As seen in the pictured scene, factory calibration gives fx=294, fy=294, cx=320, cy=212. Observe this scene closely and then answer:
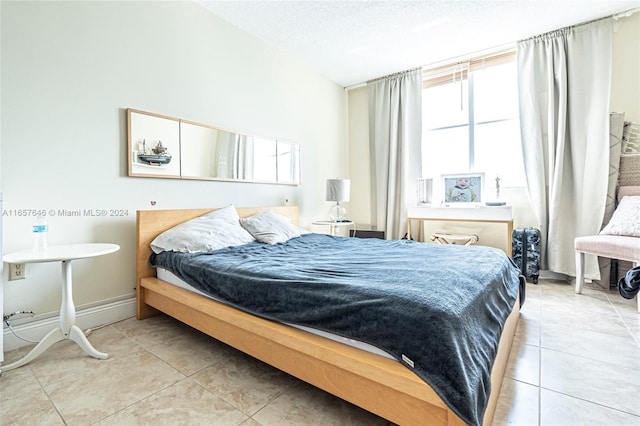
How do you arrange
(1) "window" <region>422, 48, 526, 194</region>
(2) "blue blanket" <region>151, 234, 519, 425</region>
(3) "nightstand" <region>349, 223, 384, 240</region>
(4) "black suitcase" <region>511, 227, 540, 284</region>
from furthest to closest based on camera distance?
1. (3) "nightstand" <region>349, 223, 384, 240</region>
2. (1) "window" <region>422, 48, 526, 194</region>
3. (4) "black suitcase" <region>511, 227, 540, 284</region>
4. (2) "blue blanket" <region>151, 234, 519, 425</region>

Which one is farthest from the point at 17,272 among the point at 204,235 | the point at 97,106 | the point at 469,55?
the point at 469,55

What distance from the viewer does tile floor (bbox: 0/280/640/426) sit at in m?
1.19

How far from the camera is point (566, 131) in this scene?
3.04 m

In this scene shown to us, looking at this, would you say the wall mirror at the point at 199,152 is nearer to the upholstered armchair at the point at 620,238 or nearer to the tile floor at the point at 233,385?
the tile floor at the point at 233,385

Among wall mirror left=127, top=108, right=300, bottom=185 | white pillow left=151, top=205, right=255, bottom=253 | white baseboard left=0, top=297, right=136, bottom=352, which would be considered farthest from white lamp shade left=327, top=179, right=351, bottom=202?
white baseboard left=0, top=297, right=136, bottom=352

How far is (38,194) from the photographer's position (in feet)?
5.99

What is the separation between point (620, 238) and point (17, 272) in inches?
174

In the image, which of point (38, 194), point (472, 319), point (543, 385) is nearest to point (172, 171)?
point (38, 194)

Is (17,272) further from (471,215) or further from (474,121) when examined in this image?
(474,121)

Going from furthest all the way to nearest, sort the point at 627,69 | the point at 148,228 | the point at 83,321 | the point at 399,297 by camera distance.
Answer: the point at 627,69, the point at 148,228, the point at 83,321, the point at 399,297

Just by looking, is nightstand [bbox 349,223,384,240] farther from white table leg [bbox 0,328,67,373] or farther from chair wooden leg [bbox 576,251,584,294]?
white table leg [bbox 0,328,67,373]

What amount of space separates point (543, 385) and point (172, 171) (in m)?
2.78

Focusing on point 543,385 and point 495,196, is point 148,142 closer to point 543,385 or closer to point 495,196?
point 543,385

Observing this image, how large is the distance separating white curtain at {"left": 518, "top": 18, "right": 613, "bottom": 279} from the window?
0.81 feet
